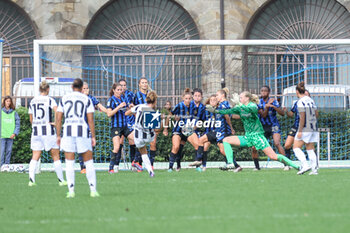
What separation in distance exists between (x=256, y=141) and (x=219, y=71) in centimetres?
889

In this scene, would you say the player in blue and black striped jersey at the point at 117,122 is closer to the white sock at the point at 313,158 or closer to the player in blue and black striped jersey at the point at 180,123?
the player in blue and black striped jersey at the point at 180,123

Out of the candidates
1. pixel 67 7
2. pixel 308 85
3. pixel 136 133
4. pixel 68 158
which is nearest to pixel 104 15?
pixel 67 7

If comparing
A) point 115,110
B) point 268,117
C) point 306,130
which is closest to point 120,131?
point 115,110

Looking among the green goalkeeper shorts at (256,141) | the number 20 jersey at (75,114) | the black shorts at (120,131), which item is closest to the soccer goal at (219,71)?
the black shorts at (120,131)

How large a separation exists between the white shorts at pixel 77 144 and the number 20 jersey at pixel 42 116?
2893 millimetres

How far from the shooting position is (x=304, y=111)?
529 inches

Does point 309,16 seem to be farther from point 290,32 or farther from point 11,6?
point 11,6

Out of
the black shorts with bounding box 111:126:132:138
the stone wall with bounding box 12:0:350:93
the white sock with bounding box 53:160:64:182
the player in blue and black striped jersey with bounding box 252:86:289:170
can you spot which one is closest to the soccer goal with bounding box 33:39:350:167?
the stone wall with bounding box 12:0:350:93

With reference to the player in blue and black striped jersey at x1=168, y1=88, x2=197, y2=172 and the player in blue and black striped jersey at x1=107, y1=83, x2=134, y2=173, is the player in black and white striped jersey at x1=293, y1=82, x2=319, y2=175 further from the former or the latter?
the player in blue and black striped jersey at x1=107, y1=83, x2=134, y2=173

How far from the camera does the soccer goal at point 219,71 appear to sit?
18.8 m

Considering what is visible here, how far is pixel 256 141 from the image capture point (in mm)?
14227

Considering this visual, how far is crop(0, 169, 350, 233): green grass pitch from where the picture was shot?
696cm

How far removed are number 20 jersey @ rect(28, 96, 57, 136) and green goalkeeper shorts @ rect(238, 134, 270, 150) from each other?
401cm

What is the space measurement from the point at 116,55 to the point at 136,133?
475 inches
